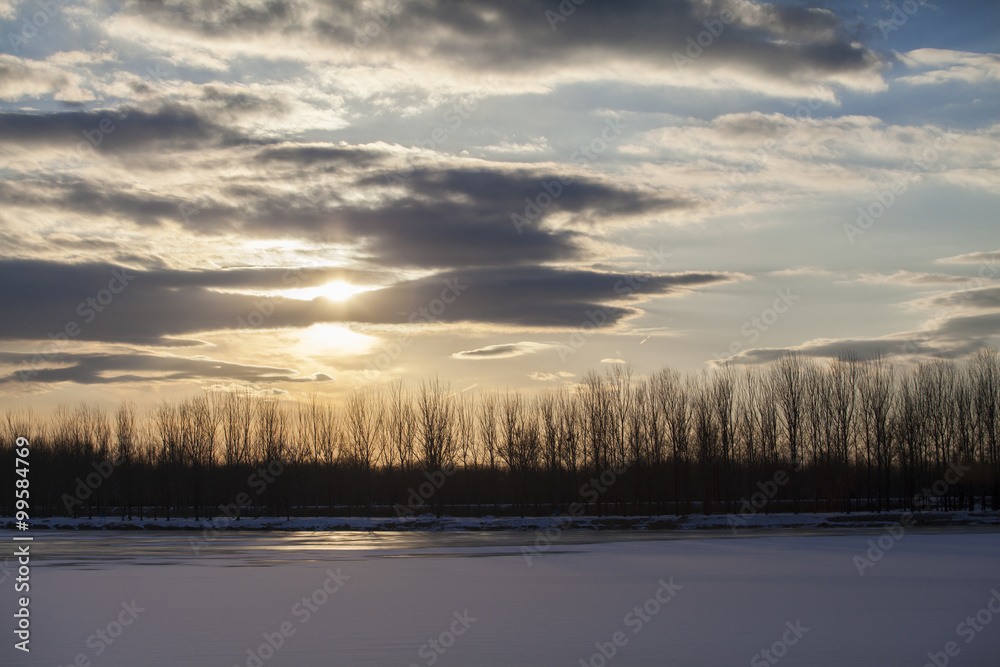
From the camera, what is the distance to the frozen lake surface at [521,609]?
10469mm

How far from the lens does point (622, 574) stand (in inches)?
757

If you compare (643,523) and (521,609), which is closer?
(521,609)

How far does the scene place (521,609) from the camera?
1398 cm

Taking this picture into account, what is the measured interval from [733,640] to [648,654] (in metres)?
1.57

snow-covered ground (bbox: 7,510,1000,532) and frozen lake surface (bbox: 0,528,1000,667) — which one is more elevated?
frozen lake surface (bbox: 0,528,1000,667)

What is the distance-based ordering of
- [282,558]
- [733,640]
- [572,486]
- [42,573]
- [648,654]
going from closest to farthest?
[648,654]
[733,640]
[42,573]
[282,558]
[572,486]

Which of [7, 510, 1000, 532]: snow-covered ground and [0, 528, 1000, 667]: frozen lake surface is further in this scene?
[7, 510, 1000, 532]: snow-covered ground

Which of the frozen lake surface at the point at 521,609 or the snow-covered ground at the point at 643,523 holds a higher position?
the frozen lake surface at the point at 521,609

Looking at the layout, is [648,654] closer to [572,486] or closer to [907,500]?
[572,486]

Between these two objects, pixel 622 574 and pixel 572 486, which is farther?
pixel 572 486

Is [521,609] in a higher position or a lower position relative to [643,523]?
higher

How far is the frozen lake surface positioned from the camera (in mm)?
10469

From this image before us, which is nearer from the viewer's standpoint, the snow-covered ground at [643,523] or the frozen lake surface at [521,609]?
the frozen lake surface at [521,609]

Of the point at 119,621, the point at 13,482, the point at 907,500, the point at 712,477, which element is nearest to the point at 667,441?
the point at 712,477
